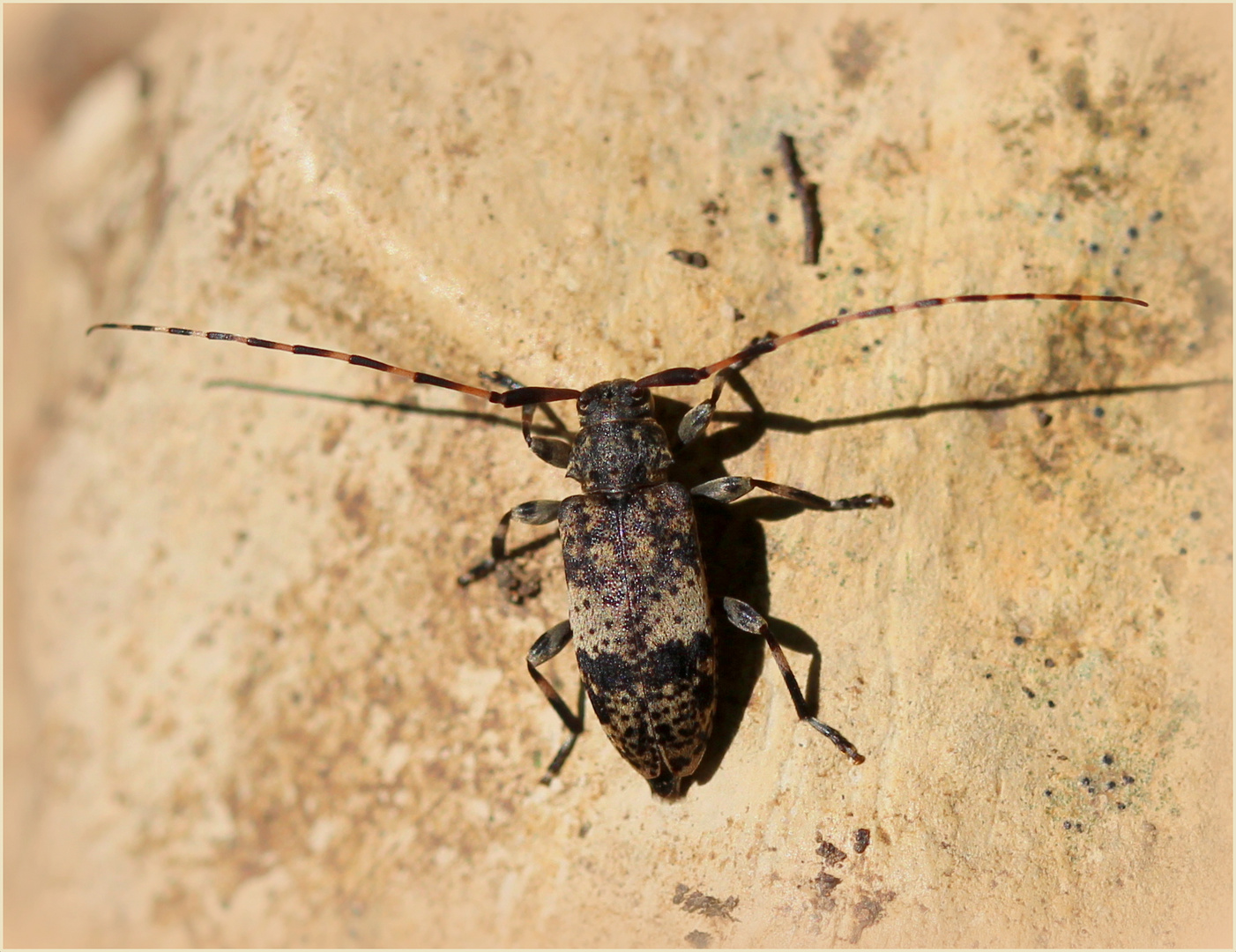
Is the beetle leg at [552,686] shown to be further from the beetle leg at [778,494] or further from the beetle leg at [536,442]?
the beetle leg at [778,494]

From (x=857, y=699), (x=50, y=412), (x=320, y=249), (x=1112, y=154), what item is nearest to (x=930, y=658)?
(x=857, y=699)

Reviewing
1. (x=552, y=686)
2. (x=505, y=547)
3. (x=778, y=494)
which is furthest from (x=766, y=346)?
(x=552, y=686)

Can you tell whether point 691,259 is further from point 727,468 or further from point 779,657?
point 779,657

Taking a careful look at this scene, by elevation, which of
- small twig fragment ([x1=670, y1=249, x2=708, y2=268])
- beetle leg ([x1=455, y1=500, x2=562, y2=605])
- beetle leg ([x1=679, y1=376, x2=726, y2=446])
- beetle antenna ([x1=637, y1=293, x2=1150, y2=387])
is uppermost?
small twig fragment ([x1=670, y1=249, x2=708, y2=268])

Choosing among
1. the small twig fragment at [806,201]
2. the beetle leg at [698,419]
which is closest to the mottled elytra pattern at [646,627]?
the beetle leg at [698,419]

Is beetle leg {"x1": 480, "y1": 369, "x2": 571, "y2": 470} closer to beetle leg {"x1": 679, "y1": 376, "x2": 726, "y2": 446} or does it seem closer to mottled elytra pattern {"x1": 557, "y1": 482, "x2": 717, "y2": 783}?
mottled elytra pattern {"x1": 557, "y1": 482, "x2": 717, "y2": 783}

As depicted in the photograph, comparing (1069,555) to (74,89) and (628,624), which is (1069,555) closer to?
(628,624)

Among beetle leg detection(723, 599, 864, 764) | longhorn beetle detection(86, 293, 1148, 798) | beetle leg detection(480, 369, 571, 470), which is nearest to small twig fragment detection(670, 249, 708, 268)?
longhorn beetle detection(86, 293, 1148, 798)
